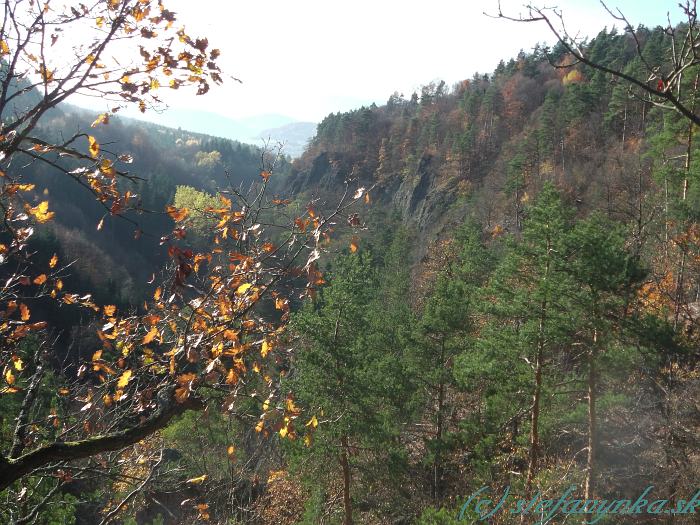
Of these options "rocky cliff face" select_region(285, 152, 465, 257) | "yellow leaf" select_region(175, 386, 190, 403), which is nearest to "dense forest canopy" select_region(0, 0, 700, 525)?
"yellow leaf" select_region(175, 386, 190, 403)

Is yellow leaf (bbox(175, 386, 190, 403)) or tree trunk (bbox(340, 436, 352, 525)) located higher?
yellow leaf (bbox(175, 386, 190, 403))

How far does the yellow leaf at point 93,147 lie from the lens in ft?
7.95

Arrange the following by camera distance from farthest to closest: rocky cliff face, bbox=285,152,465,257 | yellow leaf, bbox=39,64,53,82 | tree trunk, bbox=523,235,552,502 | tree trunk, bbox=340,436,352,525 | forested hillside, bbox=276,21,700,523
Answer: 1. rocky cliff face, bbox=285,152,465,257
2. tree trunk, bbox=340,436,352,525
3. tree trunk, bbox=523,235,552,502
4. forested hillside, bbox=276,21,700,523
5. yellow leaf, bbox=39,64,53,82

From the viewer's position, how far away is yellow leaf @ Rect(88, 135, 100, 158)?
2.42m

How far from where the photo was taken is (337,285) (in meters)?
13.4

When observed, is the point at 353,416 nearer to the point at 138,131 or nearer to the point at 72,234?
the point at 72,234

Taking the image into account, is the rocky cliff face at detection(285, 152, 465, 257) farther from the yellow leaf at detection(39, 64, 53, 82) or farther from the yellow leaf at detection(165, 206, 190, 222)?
the yellow leaf at detection(39, 64, 53, 82)

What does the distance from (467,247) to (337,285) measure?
41.7ft

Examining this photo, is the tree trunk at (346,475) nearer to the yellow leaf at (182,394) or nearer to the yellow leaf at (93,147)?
the yellow leaf at (182,394)

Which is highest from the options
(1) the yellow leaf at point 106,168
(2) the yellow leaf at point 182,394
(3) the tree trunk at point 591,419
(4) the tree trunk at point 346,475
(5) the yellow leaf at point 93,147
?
(5) the yellow leaf at point 93,147

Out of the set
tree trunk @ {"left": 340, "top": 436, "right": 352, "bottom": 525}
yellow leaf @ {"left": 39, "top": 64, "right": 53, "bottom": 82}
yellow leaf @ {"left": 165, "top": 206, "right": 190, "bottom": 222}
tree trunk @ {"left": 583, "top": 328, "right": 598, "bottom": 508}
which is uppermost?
yellow leaf @ {"left": 39, "top": 64, "right": 53, "bottom": 82}

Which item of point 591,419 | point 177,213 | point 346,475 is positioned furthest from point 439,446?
Answer: point 177,213

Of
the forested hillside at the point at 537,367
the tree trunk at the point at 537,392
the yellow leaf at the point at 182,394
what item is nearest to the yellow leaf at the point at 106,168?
the yellow leaf at the point at 182,394

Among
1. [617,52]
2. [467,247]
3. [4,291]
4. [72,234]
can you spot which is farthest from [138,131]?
[4,291]
